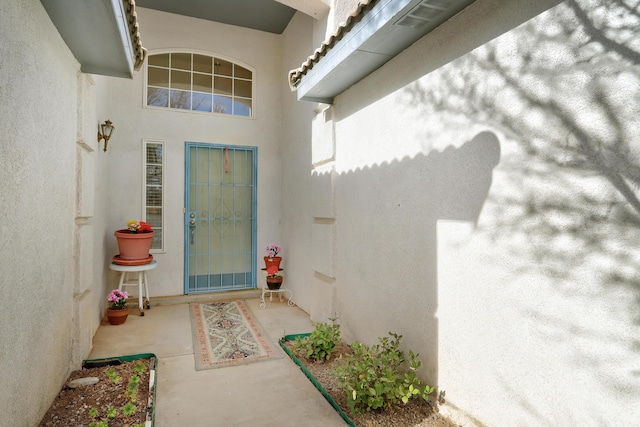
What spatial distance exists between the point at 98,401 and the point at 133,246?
227 centimetres

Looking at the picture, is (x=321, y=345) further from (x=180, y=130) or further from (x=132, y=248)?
(x=180, y=130)

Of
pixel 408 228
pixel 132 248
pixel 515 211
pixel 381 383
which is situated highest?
pixel 515 211

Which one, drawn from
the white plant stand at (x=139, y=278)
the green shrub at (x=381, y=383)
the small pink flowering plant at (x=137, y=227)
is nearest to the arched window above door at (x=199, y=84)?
the small pink flowering plant at (x=137, y=227)

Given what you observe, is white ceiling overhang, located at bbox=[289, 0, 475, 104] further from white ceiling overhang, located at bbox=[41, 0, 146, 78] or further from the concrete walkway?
the concrete walkway

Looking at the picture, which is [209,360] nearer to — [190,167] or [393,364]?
[393,364]

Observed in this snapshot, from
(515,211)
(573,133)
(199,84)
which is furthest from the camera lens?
(199,84)

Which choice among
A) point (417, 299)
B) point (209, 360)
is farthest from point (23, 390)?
point (417, 299)

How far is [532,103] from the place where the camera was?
1.83 metres

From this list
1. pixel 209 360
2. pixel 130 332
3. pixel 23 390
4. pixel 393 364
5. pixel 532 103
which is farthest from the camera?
pixel 130 332

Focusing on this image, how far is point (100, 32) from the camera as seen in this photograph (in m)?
2.53

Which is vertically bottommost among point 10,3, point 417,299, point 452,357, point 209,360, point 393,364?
point 209,360

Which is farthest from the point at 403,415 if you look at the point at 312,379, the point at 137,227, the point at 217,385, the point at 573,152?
the point at 137,227

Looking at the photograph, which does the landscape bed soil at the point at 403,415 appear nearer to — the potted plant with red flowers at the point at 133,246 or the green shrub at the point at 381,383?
the green shrub at the point at 381,383

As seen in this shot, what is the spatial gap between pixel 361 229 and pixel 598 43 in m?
2.29
